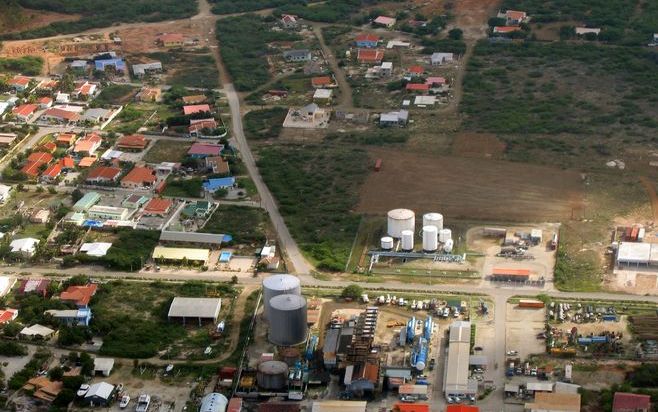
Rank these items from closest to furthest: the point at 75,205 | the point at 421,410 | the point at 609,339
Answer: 1. the point at 421,410
2. the point at 609,339
3. the point at 75,205

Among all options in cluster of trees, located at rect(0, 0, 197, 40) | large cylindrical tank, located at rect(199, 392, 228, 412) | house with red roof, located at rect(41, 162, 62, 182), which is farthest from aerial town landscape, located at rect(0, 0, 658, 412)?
cluster of trees, located at rect(0, 0, 197, 40)

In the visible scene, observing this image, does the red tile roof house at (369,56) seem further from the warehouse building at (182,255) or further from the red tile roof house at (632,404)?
the red tile roof house at (632,404)

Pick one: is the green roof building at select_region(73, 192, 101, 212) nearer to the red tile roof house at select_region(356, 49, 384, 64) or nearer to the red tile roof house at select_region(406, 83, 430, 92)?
the red tile roof house at select_region(406, 83, 430, 92)

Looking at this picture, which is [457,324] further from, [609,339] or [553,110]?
[553,110]

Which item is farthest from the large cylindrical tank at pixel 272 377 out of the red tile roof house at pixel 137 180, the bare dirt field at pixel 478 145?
the bare dirt field at pixel 478 145

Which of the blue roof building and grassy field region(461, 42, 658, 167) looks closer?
grassy field region(461, 42, 658, 167)

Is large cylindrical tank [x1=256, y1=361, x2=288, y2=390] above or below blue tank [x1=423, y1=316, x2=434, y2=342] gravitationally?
above

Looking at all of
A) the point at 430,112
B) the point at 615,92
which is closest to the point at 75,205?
the point at 430,112

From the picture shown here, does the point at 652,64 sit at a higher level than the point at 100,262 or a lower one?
lower
